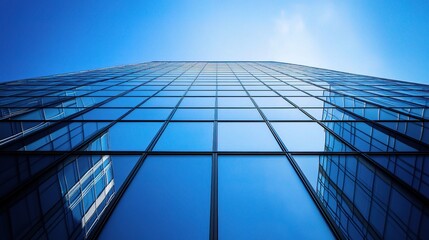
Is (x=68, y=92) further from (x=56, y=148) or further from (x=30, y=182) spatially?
(x=30, y=182)

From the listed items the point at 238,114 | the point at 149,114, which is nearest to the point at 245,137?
the point at 238,114

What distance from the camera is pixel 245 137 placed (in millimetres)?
6926

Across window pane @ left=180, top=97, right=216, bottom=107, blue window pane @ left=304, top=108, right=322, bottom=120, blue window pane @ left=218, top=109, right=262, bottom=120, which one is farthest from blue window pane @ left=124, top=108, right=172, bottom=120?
blue window pane @ left=304, top=108, right=322, bottom=120

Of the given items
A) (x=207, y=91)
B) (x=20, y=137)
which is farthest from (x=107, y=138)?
(x=207, y=91)

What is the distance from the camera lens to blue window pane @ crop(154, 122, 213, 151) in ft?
20.3

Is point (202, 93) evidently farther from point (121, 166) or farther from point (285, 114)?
point (121, 166)

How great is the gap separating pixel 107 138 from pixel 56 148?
126 centimetres

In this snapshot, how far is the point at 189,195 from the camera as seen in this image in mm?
4367

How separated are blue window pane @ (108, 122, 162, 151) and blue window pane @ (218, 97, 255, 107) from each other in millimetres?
3579

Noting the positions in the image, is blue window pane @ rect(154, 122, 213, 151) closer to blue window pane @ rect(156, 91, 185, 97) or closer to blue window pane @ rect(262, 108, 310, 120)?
blue window pane @ rect(262, 108, 310, 120)

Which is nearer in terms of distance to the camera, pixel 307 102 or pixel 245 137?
pixel 245 137

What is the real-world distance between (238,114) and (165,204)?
18.2 ft

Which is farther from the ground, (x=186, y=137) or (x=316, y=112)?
(x=316, y=112)

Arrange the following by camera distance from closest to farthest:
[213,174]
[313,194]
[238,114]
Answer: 1. [313,194]
2. [213,174]
3. [238,114]
